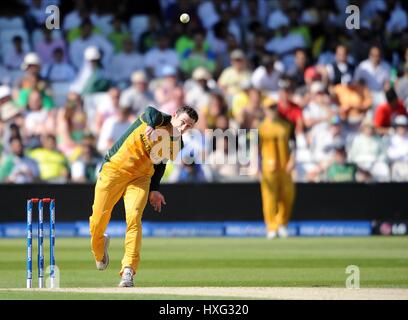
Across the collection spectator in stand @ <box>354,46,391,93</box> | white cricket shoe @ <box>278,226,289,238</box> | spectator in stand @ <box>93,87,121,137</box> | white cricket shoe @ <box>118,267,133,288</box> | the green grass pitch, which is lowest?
the green grass pitch

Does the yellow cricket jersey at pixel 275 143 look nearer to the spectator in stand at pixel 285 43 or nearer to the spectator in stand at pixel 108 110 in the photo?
the spectator in stand at pixel 108 110

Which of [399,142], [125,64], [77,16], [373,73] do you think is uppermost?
[77,16]

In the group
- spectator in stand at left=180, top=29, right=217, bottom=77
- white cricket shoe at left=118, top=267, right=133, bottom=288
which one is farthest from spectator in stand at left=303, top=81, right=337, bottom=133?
white cricket shoe at left=118, top=267, right=133, bottom=288

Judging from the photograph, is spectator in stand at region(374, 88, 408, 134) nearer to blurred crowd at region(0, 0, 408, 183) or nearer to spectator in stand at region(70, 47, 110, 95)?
blurred crowd at region(0, 0, 408, 183)

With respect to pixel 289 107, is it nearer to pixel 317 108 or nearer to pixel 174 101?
pixel 317 108

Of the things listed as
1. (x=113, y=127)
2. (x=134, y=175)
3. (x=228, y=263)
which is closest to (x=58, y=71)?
(x=113, y=127)

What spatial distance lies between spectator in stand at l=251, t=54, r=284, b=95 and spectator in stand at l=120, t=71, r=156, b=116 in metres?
1.70

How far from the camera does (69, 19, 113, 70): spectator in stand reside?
19.7 meters

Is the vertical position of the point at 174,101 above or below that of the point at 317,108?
above

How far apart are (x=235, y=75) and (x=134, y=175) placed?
9301 millimetres

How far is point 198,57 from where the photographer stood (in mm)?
19781

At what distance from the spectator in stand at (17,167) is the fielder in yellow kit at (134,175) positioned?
7383mm

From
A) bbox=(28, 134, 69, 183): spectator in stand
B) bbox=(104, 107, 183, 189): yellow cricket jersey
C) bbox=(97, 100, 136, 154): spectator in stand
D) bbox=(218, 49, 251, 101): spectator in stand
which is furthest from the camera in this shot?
bbox=(218, 49, 251, 101): spectator in stand

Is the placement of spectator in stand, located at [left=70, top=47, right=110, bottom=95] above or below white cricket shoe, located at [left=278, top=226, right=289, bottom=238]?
above
